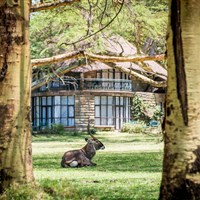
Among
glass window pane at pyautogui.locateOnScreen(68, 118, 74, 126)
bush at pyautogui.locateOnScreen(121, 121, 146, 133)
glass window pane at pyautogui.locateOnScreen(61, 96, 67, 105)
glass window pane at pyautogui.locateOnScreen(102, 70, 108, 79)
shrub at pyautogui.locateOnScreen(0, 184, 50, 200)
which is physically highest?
glass window pane at pyautogui.locateOnScreen(102, 70, 108, 79)

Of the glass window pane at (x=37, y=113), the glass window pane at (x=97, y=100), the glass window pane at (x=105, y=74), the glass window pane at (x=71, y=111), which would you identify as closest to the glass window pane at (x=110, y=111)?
the glass window pane at (x=97, y=100)

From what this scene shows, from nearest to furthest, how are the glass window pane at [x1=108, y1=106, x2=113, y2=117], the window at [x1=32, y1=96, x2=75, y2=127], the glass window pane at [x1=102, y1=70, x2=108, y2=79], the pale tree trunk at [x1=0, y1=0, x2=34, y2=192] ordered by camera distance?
the pale tree trunk at [x1=0, y1=0, x2=34, y2=192]
the window at [x1=32, y1=96, x2=75, y2=127]
the glass window pane at [x1=102, y1=70, x2=108, y2=79]
the glass window pane at [x1=108, y1=106, x2=113, y2=117]

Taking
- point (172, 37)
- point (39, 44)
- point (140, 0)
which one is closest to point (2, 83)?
point (172, 37)

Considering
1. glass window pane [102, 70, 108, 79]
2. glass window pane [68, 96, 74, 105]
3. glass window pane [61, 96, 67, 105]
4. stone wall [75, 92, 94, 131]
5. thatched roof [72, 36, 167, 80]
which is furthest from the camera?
glass window pane [102, 70, 108, 79]

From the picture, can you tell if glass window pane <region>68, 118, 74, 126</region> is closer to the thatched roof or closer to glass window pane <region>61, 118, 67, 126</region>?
glass window pane <region>61, 118, 67, 126</region>

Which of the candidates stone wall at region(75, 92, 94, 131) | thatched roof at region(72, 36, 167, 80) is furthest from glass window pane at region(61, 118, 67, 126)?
thatched roof at region(72, 36, 167, 80)

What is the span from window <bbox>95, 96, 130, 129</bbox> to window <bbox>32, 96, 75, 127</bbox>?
90.3 inches

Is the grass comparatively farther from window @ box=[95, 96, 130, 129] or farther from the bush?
window @ box=[95, 96, 130, 129]

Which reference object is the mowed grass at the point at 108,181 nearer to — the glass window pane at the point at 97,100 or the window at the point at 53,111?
the window at the point at 53,111

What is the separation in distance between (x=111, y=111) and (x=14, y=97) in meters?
42.5

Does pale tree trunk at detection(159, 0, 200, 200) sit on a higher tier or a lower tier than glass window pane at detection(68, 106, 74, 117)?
higher

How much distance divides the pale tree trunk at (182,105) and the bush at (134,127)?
128 ft

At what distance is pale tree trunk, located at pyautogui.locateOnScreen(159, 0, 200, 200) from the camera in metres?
5.80

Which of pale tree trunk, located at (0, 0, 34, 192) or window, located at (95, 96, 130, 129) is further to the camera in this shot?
window, located at (95, 96, 130, 129)
